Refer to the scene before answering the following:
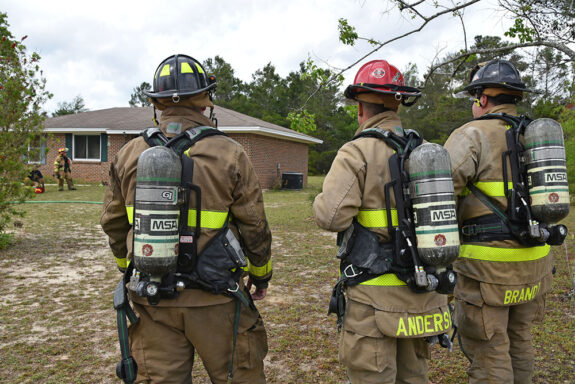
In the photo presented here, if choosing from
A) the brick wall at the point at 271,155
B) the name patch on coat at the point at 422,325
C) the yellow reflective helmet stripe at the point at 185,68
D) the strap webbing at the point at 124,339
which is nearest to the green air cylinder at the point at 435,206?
the name patch on coat at the point at 422,325

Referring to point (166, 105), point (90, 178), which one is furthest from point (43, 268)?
point (90, 178)

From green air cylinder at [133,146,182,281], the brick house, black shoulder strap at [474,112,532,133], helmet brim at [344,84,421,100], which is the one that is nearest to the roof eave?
the brick house

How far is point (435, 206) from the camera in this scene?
2.16m

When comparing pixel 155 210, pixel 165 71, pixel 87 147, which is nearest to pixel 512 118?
pixel 165 71

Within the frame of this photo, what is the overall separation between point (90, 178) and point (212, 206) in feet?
71.5

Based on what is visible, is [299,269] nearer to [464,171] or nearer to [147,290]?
[464,171]

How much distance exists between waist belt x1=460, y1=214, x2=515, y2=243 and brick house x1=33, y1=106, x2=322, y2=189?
17.3 meters

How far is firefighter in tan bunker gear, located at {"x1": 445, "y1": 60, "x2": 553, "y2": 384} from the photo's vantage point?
2.72 meters

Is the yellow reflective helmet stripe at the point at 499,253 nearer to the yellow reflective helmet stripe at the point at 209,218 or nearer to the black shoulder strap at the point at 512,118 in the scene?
the black shoulder strap at the point at 512,118

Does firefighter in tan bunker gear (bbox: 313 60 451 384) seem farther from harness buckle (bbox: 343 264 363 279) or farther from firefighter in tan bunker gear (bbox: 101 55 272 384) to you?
firefighter in tan bunker gear (bbox: 101 55 272 384)

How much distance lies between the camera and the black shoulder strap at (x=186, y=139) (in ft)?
7.55

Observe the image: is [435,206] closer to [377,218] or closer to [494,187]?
[377,218]

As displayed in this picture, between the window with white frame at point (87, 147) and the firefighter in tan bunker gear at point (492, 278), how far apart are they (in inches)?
867

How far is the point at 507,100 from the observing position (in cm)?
302
